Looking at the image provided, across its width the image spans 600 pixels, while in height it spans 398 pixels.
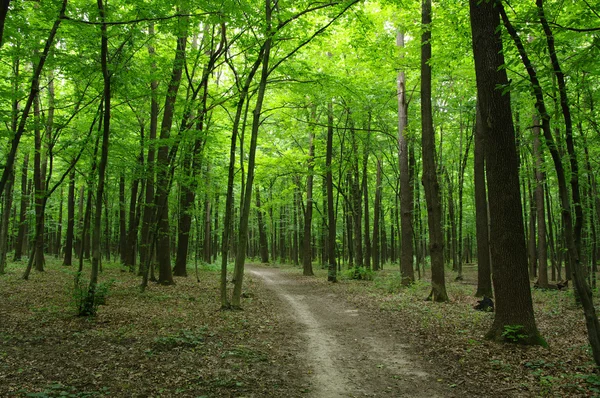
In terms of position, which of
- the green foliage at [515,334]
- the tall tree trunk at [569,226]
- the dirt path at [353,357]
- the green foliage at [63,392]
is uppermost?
the tall tree trunk at [569,226]

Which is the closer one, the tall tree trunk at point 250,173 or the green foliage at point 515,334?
the green foliage at point 515,334

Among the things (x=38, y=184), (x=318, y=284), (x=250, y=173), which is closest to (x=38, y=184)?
(x=38, y=184)

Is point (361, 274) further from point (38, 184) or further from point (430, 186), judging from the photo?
point (38, 184)

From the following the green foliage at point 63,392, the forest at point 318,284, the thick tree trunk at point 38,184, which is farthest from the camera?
the thick tree trunk at point 38,184

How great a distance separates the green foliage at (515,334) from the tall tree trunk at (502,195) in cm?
2

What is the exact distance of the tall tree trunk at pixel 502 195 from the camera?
22.6 ft

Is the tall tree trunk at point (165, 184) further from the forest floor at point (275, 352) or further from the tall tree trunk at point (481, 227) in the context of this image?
the tall tree trunk at point (481, 227)

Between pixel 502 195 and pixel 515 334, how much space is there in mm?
2483

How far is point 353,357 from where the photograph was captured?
6750mm

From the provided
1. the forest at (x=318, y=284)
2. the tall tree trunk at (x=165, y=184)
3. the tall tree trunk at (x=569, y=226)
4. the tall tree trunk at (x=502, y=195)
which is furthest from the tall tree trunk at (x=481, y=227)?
the tall tree trunk at (x=165, y=184)

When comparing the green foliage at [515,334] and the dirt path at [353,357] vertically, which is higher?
the green foliage at [515,334]

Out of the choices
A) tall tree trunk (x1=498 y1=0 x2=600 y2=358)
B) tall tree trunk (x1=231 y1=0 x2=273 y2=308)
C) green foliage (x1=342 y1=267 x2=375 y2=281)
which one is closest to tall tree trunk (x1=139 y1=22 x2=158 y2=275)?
tall tree trunk (x1=231 y1=0 x2=273 y2=308)

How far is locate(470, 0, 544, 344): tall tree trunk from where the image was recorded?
688 cm

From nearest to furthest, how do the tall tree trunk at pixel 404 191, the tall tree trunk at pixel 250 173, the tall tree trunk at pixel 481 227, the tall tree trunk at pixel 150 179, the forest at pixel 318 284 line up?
1. the forest at pixel 318 284
2. the tall tree trunk at pixel 250 173
3. the tall tree trunk at pixel 150 179
4. the tall tree trunk at pixel 481 227
5. the tall tree trunk at pixel 404 191
